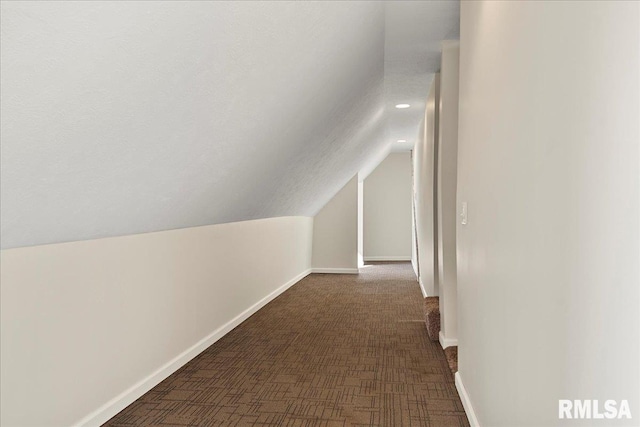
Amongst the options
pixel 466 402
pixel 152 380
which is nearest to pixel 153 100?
pixel 152 380

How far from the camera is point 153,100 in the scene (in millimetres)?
2223

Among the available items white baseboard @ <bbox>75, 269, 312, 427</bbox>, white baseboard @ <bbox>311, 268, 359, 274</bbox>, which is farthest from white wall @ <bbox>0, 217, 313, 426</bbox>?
white baseboard @ <bbox>311, 268, 359, 274</bbox>

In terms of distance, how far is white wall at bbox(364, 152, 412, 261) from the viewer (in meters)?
12.9

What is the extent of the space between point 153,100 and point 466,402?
2.12 m

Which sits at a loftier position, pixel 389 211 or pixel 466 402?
pixel 389 211

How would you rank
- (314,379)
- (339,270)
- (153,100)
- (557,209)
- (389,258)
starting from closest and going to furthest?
1. (557,209)
2. (153,100)
3. (314,379)
4. (339,270)
5. (389,258)

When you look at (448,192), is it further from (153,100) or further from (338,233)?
(338,233)

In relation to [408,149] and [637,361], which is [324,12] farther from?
[408,149]

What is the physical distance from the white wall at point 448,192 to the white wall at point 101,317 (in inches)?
70.9

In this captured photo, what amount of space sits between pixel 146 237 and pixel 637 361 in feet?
9.46

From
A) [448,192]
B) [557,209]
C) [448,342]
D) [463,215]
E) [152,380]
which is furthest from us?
[448,192]

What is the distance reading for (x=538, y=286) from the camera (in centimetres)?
167

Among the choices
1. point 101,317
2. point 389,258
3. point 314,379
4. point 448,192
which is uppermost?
point 448,192

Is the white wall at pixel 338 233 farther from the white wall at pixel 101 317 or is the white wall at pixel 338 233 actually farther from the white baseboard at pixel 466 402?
the white baseboard at pixel 466 402
